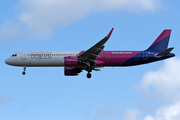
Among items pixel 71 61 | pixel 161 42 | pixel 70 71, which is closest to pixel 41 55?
pixel 71 61

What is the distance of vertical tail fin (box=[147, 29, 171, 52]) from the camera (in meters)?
50.4

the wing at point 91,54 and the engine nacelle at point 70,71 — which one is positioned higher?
the wing at point 91,54

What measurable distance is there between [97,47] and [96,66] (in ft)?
12.4

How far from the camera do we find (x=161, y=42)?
50.7m

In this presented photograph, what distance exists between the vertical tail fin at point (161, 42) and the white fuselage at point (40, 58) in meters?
11.8

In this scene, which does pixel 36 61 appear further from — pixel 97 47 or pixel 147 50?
pixel 147 50

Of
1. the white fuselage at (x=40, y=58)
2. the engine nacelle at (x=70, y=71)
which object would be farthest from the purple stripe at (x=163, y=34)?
the engine nacelle at (x=70, y=71)

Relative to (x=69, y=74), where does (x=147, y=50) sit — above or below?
above

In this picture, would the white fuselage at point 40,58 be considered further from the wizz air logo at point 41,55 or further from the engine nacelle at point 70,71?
the engine nacelle at point 70,71

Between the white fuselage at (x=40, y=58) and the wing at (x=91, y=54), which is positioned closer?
the wing at (x=91, y=54)

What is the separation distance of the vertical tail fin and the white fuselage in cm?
1175

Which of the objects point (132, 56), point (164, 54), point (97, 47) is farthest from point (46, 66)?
point (164, 54)

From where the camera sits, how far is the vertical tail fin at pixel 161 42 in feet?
165

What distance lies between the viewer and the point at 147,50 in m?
50.0
